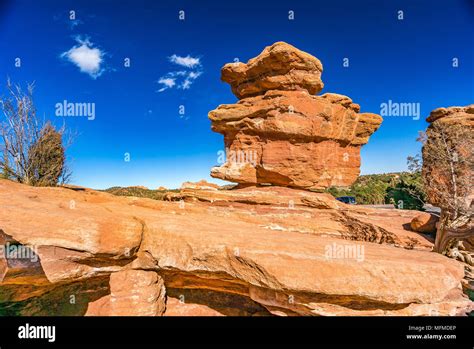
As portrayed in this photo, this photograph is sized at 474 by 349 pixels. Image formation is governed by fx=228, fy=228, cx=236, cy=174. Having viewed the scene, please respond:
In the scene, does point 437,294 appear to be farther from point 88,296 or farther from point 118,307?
point 88,296

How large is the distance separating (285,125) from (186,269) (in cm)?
847

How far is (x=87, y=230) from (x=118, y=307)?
219cm

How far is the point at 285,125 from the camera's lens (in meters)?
11.8

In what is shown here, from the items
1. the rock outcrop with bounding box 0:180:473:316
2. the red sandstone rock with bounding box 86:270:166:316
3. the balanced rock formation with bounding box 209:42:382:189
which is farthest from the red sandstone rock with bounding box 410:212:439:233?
the red sandstone rock with bounding box 86:270:166:316

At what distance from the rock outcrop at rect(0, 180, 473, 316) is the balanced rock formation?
544 cm

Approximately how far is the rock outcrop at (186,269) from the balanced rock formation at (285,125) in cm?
Answer: 544

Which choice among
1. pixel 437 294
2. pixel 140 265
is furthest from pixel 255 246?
pixel 437 294

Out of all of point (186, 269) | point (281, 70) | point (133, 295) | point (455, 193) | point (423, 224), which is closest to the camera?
point (133, 295)

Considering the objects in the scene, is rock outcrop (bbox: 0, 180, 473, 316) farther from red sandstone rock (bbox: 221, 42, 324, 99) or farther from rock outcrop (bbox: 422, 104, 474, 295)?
red sandstone rock (bbox: 221, 42, 324, 99)

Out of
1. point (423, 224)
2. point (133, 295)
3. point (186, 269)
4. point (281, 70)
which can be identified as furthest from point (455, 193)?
point (133, 295)

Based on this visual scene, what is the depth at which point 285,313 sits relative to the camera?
Result: 618cm

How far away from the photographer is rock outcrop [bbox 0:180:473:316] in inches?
210

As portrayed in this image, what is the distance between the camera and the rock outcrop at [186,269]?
5324mm

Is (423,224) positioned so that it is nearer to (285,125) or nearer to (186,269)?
(285,125)
